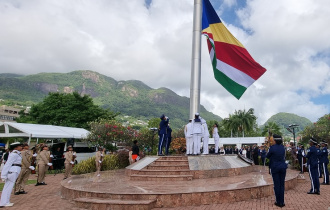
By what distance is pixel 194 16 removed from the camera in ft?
47.9

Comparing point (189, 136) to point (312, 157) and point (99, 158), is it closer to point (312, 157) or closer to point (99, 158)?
point (312, 157)

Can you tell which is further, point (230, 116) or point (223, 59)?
point (230, 116)

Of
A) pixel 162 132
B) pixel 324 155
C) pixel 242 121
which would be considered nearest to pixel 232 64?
pixel 162 132

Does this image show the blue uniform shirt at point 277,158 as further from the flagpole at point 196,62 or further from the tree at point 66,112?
the tree at point 66,112

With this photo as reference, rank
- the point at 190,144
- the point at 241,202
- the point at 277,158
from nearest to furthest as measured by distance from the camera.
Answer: the point at 277,158, the point at 241,202, the point at 190,144

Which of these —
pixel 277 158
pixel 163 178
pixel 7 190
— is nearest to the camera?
pixel 277 158

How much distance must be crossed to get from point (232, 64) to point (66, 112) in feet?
103

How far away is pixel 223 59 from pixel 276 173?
8.50 meters

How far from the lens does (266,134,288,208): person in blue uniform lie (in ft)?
21.1

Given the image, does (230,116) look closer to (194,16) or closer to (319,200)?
(194,16)

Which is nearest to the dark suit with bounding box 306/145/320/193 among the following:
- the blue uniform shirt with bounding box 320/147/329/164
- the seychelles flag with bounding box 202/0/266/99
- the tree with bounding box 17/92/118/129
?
the blue uniform shirt with bounding box 320/147/329/164

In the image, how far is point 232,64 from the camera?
14062 mm

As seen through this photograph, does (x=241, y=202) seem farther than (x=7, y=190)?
No

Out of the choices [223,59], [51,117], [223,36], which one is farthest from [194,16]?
[51,117]
